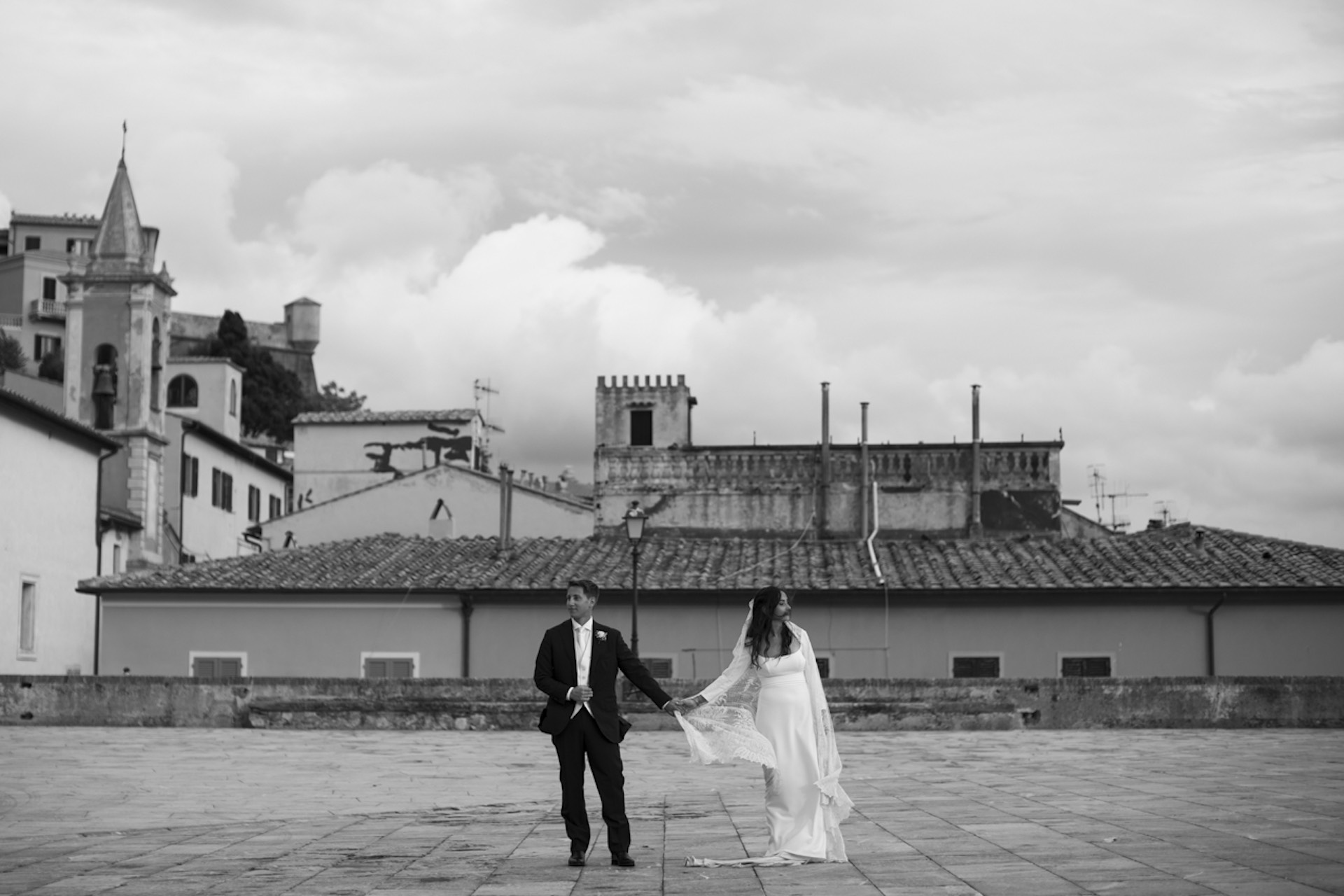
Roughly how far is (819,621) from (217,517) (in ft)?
90.1

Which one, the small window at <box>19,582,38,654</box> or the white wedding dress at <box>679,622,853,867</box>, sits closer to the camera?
the white wedding dress at <box>679,622,853,867</box>

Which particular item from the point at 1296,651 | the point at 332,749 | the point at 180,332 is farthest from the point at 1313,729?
A: the point at 180,332

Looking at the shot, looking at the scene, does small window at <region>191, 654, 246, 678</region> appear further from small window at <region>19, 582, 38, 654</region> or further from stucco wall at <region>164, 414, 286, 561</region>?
stucco wall at <region>164, 414, 286, 561</region>

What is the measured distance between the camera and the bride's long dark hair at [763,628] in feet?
30.7

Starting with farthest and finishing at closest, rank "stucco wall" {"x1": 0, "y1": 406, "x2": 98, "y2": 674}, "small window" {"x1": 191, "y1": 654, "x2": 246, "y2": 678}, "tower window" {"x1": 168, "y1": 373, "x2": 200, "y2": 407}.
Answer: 1. "tower window" {"x1": 168, "y1": 373, "x2": 200, "y2": 407}
2. "stucco wall" {"x1": 0, "y1": 406, "x2": 98, "y2": 674}
3. "small window" {"x1": 191, "y1": 654, "x2": 246, "y2": 678}

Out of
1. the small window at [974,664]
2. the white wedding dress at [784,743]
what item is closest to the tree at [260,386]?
the small window at [974,664]

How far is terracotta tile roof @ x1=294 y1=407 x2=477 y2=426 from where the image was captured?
5700 cm

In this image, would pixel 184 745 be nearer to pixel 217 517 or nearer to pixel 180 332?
pixel 217 517

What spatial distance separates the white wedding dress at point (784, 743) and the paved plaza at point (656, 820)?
12.8 inches

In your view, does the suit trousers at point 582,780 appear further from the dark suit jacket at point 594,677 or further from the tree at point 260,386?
the tree at point 260,386

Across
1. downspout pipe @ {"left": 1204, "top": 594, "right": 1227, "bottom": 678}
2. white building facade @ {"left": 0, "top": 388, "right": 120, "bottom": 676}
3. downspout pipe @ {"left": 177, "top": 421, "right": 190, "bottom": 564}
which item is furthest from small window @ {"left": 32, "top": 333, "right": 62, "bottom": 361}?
downspout pipe @ {"left": 1204, "top": 594, "right": 1227, "bottom": 678}

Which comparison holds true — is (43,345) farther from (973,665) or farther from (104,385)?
(973,665)

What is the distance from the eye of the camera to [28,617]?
34.9 metres

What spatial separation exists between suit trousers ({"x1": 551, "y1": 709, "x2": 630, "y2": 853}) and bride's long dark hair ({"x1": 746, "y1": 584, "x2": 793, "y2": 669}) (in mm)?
1073
